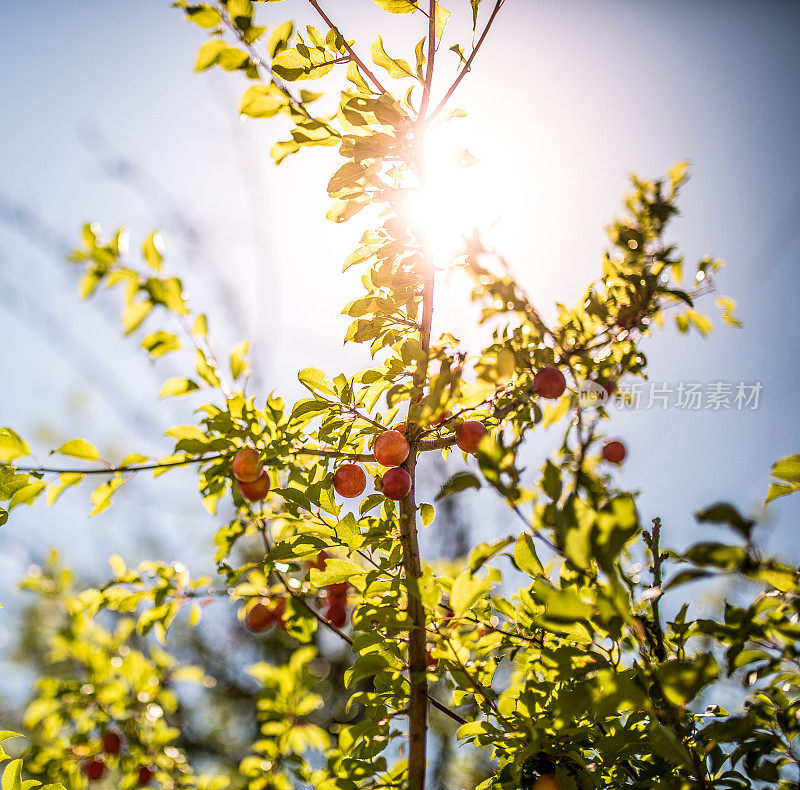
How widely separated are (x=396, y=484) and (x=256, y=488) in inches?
16.9

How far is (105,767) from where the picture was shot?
6.15 ft

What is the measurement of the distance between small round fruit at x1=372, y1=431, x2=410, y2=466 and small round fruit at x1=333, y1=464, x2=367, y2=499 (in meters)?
0.25

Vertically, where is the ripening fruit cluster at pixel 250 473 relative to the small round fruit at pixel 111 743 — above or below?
above

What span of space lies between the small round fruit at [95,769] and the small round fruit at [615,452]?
2017mm

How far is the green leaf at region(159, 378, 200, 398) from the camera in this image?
115cm

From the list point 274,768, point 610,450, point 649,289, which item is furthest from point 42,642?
point 649,289

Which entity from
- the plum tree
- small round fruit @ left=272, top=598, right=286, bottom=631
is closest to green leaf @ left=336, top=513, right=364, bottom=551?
the plum tree

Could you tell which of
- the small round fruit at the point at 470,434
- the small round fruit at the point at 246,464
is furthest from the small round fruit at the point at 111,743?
the small round fruit at the point at 470,434

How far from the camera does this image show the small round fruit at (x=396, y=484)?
0.94 m

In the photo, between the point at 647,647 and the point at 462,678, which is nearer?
the point at 462,678

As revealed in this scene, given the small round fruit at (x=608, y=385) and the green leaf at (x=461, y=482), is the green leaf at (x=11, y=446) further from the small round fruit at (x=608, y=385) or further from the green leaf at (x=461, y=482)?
the small round fruit at (x=608, y=385)

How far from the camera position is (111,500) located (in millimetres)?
1109

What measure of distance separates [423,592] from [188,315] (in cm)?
82

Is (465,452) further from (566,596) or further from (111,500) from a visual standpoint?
(111,500)
